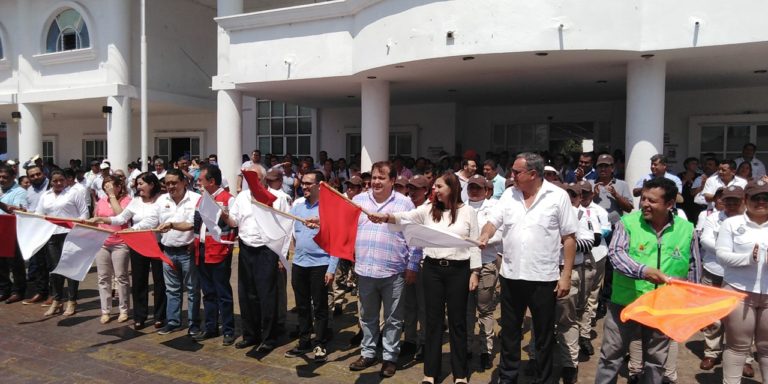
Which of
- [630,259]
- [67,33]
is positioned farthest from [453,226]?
[67,33]

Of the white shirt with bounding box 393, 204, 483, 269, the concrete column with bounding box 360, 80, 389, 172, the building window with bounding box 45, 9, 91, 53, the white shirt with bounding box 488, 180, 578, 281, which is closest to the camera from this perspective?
the white shirt with bounding box 488, 180, 578, 281

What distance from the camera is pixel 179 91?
1583 cm

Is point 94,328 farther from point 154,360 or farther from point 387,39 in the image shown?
point 387,39

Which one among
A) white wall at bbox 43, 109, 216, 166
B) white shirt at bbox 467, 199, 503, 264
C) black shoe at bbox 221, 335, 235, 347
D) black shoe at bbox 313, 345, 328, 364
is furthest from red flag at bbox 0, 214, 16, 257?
white wall at bbox 43, 109, 216, 166

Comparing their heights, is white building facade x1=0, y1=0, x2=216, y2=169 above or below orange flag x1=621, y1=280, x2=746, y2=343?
above

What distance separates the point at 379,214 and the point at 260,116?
13413 mm

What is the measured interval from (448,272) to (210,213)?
251 cm

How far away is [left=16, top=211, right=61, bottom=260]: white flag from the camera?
236 inches

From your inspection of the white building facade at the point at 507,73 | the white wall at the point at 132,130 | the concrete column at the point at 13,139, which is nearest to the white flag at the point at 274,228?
the white building facade at the point at 507,73

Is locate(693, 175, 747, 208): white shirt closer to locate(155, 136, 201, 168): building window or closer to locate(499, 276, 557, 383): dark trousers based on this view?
locate(499, 276, 557, 383): dark trousers

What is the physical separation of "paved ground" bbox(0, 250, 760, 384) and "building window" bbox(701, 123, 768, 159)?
758 centimetres

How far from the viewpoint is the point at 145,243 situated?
5.54 meters

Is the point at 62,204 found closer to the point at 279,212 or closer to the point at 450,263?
the point at 279,212

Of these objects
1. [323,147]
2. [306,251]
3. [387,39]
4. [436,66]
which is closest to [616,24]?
[436,66]
